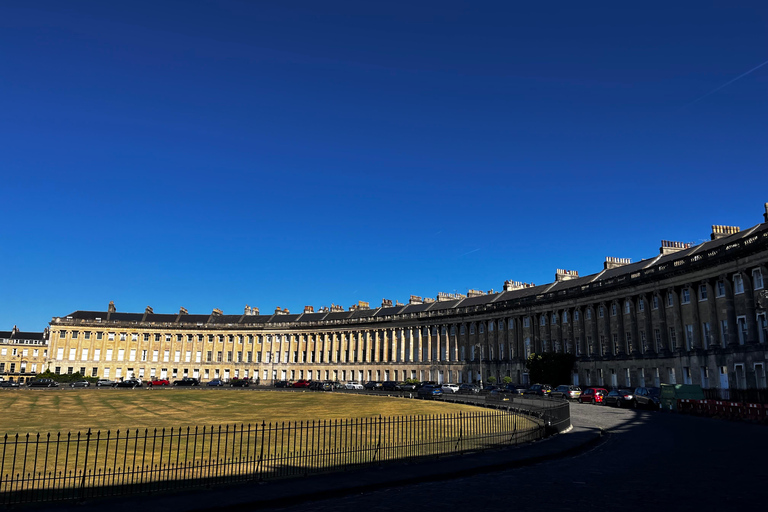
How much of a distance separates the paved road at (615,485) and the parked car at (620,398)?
2480cm

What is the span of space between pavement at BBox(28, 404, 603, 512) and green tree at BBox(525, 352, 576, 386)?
56090 mm

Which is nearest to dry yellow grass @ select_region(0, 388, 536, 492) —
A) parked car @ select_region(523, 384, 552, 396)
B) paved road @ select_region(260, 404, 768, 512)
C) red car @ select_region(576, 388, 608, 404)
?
paved road @ select_region(260, 404, 768, 512)

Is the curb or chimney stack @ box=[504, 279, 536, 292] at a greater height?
chimney stack @ box=[504, 279, 536, 292]

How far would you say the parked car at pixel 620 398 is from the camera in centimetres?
4625

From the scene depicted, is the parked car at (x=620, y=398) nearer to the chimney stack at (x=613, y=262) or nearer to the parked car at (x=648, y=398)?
the parked car at (x=648, y=398)

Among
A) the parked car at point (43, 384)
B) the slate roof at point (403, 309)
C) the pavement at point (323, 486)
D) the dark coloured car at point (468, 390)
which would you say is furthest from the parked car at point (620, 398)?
the parked car at point (43, 384)

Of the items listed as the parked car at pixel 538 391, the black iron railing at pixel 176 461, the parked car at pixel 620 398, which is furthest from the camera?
the parked car at pixel 538 391

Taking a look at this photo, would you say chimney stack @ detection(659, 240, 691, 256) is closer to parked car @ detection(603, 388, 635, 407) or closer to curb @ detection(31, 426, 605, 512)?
parked car @ detection(603, 388, 635, 407)

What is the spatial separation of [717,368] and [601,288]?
20.3 metres

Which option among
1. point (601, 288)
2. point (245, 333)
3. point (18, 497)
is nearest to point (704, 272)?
point (601, 288)

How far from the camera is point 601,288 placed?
7112 centimetres

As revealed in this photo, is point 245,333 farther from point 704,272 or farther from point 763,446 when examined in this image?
point 763,446

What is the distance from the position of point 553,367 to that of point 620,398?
27.3 metres

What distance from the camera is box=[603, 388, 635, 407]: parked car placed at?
152ft
